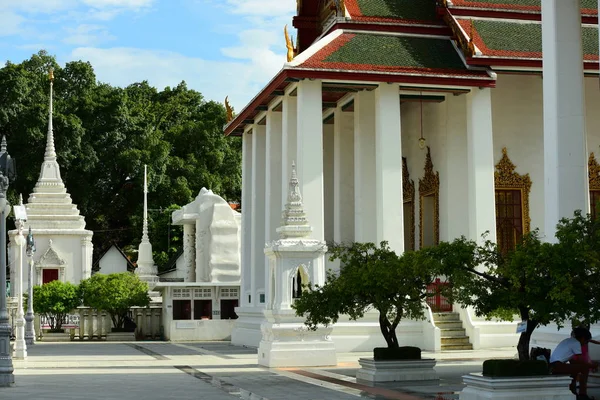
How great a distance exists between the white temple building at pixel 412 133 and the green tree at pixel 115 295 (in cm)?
507

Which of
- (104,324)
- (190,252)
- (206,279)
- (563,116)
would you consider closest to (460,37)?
(563,116)

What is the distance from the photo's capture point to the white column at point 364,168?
2811cm

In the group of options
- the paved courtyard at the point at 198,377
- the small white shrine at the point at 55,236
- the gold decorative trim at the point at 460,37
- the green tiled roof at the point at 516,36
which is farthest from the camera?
the small white shrine at the point at 55,236

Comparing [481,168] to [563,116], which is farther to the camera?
[481,168]

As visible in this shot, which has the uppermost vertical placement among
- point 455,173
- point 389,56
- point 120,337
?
point 389,56

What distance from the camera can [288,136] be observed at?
28.2 meters

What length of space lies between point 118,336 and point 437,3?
15822 millimetres

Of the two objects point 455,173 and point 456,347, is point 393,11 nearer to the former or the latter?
point 455,173

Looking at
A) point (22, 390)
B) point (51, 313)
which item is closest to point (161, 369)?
point (22, 390)

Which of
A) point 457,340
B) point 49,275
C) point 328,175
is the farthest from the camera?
point 49,275

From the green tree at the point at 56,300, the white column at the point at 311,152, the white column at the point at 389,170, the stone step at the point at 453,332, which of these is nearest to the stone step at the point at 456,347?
the stone step at the point at 453,332

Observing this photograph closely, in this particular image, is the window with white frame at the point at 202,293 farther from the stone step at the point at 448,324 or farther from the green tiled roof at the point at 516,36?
the green tiled roof at the point at 516,36

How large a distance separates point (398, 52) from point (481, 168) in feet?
12.3

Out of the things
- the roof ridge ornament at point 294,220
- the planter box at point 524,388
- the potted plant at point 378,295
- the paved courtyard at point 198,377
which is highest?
the roof ridge ornament at point 294,220
